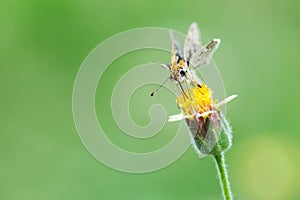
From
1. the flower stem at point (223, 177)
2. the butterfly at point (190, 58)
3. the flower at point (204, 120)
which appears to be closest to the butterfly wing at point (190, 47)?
the butterfly at point (190, 58)

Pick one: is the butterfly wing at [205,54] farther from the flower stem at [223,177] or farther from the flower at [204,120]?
the flower stem at [223,177]

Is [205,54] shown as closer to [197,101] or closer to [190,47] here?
[190,47]

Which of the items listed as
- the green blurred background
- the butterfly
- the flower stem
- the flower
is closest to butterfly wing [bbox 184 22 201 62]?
the butterfly
